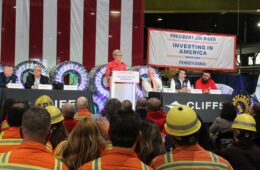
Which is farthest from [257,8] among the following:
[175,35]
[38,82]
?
[38,82]

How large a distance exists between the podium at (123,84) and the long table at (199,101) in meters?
0.42

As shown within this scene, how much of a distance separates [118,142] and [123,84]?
6910mm

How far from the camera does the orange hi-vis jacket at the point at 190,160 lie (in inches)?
105

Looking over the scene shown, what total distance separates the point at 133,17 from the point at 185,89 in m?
3.12

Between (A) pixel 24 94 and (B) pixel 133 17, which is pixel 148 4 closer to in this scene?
(B) pixel 133 17

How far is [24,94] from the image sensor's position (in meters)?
7.86

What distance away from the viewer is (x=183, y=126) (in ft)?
8.84

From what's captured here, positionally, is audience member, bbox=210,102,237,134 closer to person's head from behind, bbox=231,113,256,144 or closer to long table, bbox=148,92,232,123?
person's head from behind, bbox=231,113,256,144

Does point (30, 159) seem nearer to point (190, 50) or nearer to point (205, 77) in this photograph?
point (205, 77)

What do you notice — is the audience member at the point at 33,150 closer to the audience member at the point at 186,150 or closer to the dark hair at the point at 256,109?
the audience member at the point at 186,150

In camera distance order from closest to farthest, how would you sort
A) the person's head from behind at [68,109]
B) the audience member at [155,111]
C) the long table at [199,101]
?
the person's head from behind at [68,109] → the audience member at [155,111] → the long table at [199,101]

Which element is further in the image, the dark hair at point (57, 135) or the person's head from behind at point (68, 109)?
the person's head from behind at point (68, 109)

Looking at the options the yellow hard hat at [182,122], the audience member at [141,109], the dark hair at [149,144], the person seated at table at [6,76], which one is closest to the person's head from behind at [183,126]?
the yellow hard hat at [182,122]

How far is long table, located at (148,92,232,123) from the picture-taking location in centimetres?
889
